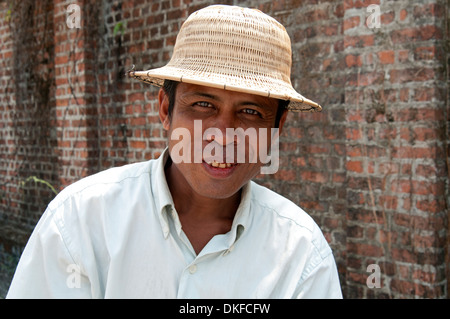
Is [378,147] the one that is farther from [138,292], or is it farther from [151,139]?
[151,139]

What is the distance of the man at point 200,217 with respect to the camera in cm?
156

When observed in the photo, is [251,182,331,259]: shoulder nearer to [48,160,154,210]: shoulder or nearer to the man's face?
the man's face

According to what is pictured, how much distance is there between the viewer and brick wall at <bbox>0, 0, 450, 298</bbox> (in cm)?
276

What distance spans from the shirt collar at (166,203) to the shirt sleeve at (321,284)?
0.28 metres

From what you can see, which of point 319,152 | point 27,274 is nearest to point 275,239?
point 27,274

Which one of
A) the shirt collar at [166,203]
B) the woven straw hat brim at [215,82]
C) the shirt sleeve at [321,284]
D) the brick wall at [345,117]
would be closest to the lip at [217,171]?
the shirt collar at [166,203]

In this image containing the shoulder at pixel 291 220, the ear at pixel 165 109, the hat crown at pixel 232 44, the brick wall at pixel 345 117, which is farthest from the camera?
the brick wall at pixel 345 117

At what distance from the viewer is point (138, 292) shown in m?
1.57

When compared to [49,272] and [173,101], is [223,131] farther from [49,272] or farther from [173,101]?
[49,272]

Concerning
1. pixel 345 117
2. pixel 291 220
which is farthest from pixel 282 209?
pixel 345 117

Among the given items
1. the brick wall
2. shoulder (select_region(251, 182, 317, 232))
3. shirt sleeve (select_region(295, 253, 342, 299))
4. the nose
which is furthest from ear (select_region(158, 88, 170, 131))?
the brick wall

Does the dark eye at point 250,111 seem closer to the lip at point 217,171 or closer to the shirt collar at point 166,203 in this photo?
the lip at point 217,171

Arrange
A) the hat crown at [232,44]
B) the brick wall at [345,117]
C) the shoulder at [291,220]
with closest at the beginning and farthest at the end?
the hat crown at [232,44] < the shoulder at [291,220] < the brick wall at [345,117]

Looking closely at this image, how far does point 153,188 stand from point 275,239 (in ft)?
1.56
